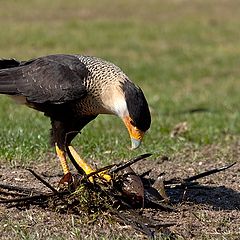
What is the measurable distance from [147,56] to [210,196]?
1146 centimetres

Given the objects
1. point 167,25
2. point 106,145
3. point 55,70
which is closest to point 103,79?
point 55,70

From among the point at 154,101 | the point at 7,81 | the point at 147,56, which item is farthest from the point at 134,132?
the point at 147,56

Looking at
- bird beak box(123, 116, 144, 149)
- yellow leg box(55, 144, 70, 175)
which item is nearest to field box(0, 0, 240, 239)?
yellow leg box(55, 144, 70, 175)

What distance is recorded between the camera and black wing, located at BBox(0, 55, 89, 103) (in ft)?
17.5

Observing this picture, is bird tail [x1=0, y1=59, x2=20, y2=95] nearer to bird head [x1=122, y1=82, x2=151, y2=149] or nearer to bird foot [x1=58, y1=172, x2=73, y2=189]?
bird foot [x1=58, y1=172, x2=73, y2=189]

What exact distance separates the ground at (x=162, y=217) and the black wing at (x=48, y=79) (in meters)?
0.73

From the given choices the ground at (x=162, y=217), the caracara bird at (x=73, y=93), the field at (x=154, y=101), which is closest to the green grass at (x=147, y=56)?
the field at (x=154, y=101)

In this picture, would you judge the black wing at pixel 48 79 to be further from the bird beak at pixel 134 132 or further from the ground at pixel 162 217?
the ground at pixel 162 217

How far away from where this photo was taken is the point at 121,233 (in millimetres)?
4742

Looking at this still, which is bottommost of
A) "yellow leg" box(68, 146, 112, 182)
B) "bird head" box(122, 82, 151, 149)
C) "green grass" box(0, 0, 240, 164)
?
"green grass" box(0, 0, 240, 164)

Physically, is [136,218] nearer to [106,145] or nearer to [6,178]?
[6,178]

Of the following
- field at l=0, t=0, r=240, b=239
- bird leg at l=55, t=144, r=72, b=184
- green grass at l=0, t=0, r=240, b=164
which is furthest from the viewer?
green grass at l=0, t=0, r=240, b=164

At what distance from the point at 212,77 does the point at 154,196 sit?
9.81 meters

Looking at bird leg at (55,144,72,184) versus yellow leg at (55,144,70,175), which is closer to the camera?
bird leg at (55,144,72,184)
